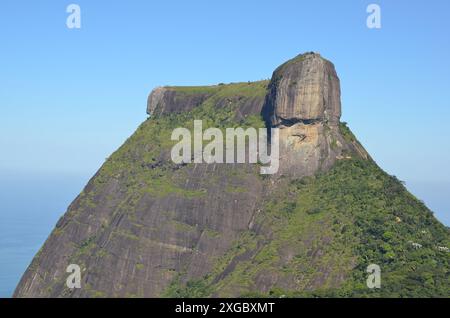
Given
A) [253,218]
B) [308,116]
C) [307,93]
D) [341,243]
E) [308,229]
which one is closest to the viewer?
[341,243]

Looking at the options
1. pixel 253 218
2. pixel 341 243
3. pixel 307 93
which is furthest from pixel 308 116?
pixel 341 243

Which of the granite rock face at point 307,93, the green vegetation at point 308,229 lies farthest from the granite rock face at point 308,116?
the green vegetation at point 308,229

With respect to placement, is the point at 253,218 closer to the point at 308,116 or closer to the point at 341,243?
the point at 308,116

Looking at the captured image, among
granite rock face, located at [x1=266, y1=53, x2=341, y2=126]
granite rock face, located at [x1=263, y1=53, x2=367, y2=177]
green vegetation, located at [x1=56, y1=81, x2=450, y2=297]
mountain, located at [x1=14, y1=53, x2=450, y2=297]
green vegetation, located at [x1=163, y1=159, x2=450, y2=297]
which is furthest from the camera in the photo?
granite rock face, located at [x1=263, y1=53, x2=367, y2=177]

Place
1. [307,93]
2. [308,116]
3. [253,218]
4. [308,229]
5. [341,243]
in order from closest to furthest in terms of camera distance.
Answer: [341,243]
[308,229]
[308,116]
[307,93]
[253,218]

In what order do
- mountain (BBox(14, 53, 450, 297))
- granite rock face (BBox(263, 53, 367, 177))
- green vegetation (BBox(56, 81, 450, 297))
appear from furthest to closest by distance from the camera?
1. granite rock face (BBox(263, 53, 367, 177))
2. mountain (BBox(14, 53, 450, 297))
3. green vegetation (BBox(56, 81, 450, 297))

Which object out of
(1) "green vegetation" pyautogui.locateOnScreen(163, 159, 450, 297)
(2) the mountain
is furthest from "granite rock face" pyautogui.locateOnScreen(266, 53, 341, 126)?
(1) "green vegetation" pyautogui.locateOnScreen(163, 159, 450, 297)

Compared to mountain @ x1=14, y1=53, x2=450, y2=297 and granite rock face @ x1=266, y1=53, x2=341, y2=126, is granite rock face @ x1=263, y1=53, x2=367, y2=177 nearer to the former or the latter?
granite rock face @ x1=266, y1=53, x2=341, y2=126

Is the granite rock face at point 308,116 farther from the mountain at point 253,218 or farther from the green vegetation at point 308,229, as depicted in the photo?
the green vegetation at point 308,229

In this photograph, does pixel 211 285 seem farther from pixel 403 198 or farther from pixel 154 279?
pixel 403 198
